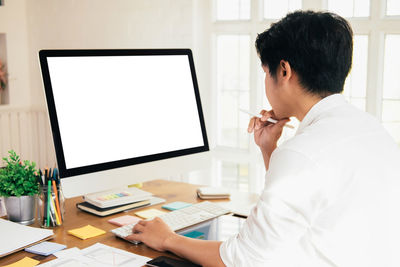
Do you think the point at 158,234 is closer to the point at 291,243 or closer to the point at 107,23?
the point at 291,243

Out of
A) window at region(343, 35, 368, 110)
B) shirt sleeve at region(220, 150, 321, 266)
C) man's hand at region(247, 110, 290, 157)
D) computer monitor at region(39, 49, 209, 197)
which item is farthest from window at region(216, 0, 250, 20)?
shirt sleeve at region(220, 150, 321, 266)

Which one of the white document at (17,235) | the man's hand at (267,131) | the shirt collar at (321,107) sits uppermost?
the shirt collar at (321,107)

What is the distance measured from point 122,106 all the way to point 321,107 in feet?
2.36

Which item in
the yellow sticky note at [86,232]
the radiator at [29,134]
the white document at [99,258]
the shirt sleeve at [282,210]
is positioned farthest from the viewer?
the radiator at [29,134]

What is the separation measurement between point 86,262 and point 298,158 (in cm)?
60

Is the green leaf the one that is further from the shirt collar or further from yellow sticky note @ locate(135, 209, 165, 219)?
the shirt collar

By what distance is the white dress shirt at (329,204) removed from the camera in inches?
34.6

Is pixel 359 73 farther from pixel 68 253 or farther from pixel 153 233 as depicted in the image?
pixel 68 253

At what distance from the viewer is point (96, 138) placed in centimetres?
145

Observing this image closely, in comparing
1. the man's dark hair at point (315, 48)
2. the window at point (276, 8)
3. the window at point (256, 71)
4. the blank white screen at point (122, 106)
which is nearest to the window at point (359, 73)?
the window at point (256, 71)

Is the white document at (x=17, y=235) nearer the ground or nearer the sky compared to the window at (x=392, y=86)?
nearer the ground

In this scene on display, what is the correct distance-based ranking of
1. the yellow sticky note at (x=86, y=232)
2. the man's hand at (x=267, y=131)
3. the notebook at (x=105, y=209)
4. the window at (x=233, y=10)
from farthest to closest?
the window at (x=233, y=10)
the notebook at (x=105, y=209)
the man's hand at (x=267, y=131)
the yellow sticky note at (x=86, y=232)

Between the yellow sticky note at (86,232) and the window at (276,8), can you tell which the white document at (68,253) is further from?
the window at (276,8)

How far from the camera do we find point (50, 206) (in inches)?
55.1
